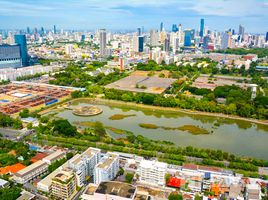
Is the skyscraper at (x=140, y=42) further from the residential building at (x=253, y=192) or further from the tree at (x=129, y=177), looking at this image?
the residential building at (x=253, y=192)

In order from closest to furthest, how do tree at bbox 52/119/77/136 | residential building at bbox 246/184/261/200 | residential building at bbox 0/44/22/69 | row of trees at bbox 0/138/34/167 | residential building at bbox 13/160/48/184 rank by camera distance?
residential building at bbox 246/184/261/200 < residential building at bbox 13/160/48/184 < row of trees at bbox 0/138/34/167 < tree at bbox 52/119/77/136 < residential building at bbox 0/44/22/69

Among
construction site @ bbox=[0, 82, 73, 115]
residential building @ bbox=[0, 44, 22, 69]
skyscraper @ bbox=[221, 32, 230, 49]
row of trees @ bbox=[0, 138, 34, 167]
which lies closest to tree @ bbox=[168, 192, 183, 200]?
row of trees @ bbox=[0, 138, 34, 167]

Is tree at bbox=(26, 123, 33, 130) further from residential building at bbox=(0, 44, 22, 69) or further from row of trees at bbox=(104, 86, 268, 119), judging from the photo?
residential building at bbox=(0, 44, 22, 69)

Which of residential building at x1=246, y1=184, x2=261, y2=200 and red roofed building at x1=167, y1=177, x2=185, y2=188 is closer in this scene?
residential building at x1=246, y1=184, x2=261, y2=200

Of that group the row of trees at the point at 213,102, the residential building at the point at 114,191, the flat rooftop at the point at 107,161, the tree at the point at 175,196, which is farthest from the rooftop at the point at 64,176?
the row of trees at the point at 213,102

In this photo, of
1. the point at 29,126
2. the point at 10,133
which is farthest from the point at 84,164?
the point at 10,133
